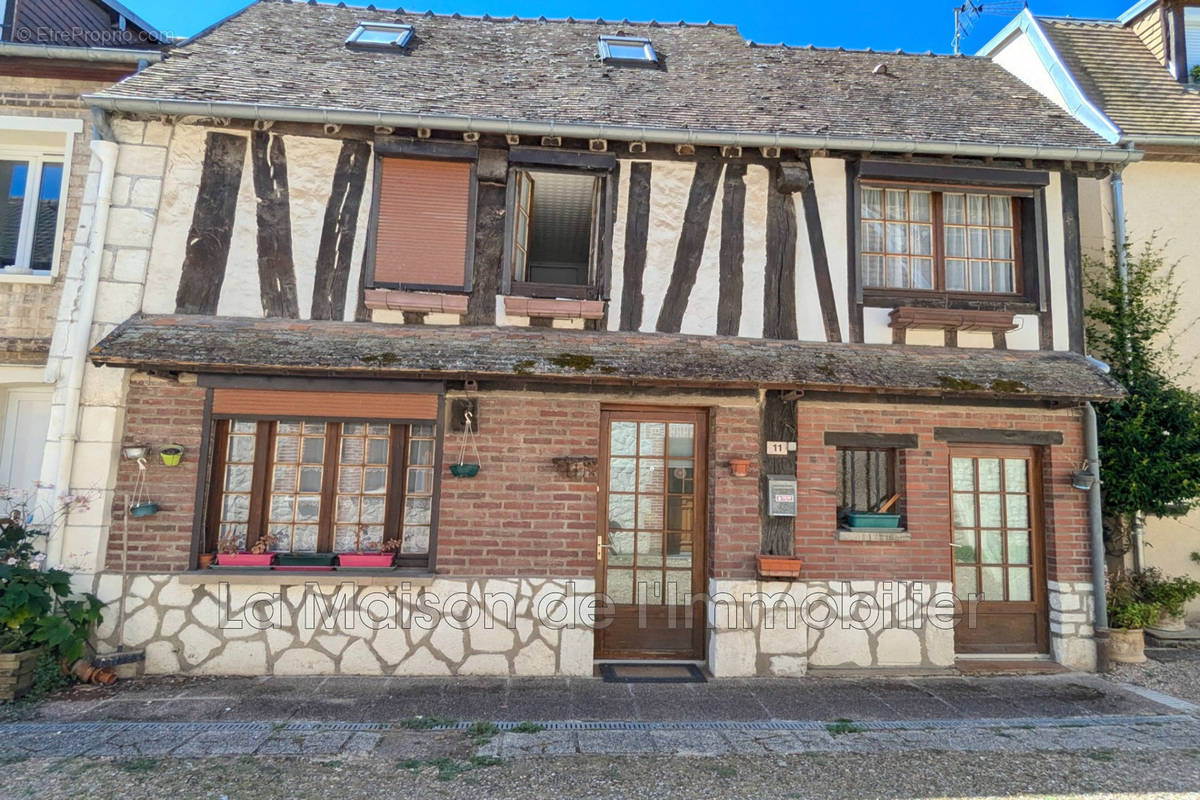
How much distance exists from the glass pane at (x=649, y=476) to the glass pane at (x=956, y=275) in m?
3.32

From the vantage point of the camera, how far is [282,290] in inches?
217

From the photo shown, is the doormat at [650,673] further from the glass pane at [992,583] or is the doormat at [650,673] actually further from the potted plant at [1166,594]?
the potted plant at [1166,594]

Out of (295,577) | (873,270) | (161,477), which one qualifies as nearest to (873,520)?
(873,270)

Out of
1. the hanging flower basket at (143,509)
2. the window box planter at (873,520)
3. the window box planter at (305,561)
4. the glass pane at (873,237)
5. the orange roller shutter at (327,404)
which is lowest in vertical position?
the window box planter at (305,561)

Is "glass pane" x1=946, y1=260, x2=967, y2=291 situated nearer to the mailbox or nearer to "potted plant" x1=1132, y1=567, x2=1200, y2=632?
the mailbox

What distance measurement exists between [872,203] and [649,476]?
11.1 feet

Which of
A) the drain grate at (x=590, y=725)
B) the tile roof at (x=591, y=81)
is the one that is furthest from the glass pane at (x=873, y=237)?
the drain grate at (x=590, y=725)

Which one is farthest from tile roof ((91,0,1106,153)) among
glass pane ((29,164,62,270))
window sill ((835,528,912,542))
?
window sill ((835,528,912,542))

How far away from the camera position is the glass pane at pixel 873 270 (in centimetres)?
607

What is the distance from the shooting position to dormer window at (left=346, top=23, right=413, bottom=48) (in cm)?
714

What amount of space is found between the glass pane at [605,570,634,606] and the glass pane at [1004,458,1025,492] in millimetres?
3629

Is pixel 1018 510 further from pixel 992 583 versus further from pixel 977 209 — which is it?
pixel 977 209

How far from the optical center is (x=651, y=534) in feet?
18.7

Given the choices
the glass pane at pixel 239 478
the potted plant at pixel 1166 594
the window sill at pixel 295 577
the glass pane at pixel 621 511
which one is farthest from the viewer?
the potted plant at pixel 1166 594
